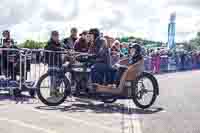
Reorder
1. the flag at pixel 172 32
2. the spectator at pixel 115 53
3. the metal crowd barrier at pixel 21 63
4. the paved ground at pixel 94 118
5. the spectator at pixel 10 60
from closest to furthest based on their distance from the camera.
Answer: the paved ground at pixel 94 118, the spectator at pixel 115 53, the metal crowd barrier at pixel 21 63, the spectator at pixel 10 60, the flag at pixel 172 32

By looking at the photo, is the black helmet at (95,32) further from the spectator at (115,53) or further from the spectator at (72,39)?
the spectator at (72,39)

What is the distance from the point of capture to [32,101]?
376 inches

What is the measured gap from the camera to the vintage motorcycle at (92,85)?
8922 millimetres

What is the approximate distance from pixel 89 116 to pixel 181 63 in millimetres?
21723

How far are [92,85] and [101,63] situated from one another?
1.79ft

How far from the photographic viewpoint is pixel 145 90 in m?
9.02

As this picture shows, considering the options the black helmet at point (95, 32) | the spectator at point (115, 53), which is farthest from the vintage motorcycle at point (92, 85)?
the spectator at point (115, 53)

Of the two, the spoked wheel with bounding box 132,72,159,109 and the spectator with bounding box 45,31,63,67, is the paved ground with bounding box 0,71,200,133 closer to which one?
the spoked wheel with bounding box 132,72,159,109

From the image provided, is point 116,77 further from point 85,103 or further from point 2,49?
point 2,49

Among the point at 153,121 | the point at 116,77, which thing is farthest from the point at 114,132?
the point at 116,77

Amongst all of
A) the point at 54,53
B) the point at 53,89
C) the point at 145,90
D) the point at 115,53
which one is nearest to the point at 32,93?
the point at 54,53

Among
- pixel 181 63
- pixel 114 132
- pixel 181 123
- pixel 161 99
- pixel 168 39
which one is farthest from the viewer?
pixel 168 39

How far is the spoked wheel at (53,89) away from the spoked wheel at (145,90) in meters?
1.57

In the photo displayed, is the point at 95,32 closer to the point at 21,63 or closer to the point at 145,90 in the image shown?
the point at 145,90
